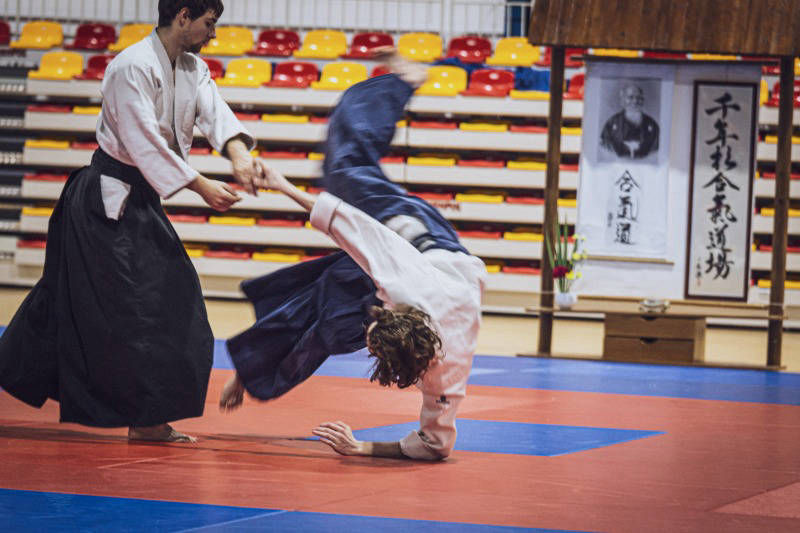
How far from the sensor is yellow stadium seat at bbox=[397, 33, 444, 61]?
11.4m

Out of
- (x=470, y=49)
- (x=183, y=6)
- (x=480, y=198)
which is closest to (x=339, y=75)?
(x=470, y=49)

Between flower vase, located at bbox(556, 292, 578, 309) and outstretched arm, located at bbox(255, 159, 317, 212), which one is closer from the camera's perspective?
outstretched arm, located at bbox(255, 159, 317, 212)

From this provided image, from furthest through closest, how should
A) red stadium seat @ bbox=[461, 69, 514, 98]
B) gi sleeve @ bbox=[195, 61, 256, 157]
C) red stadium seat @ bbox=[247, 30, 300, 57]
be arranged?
red stadium seat @ bbox=[247, 30, 300, 57] < red stadium seat @ bbox=[461, 69, 514, 98] < gi sleeve @ bbox=[195, 61, 256, 157]

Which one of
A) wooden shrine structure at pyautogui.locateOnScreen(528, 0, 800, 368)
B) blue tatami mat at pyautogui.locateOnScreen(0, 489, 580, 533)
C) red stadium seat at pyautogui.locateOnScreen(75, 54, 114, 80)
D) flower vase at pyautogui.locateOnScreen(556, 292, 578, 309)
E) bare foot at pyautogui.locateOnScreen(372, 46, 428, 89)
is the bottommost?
flower vase at pyautogui.locateOnScreen(556, 292, 578, 309)

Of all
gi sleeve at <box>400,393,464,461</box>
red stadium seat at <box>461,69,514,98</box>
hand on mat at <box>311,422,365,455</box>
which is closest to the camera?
gi sleeve at <box>400,393,464,461</box>

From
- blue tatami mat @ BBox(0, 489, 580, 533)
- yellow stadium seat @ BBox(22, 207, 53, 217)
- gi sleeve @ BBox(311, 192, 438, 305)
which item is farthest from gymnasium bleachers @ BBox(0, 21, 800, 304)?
blue tatami mat @ BBox(0, 489, 580, 533)

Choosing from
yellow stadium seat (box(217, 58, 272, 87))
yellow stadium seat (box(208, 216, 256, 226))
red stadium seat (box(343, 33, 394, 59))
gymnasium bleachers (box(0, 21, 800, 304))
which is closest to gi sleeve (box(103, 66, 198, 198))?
gymnasium bleachers (box(0, 21, 800, 304))

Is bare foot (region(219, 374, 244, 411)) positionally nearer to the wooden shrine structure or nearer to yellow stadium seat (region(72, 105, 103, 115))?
the wooden shrine structure

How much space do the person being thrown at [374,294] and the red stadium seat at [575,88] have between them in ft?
23.4

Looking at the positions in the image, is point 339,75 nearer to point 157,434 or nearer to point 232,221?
point 232,221

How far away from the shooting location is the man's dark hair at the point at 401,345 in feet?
8.89

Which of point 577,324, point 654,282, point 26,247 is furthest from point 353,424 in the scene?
point 26,247

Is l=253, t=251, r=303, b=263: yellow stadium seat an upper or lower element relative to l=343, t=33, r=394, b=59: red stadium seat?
lower

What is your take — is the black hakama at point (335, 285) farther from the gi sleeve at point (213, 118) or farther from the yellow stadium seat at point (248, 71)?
the yellow stadium seat at point (248, 71)
